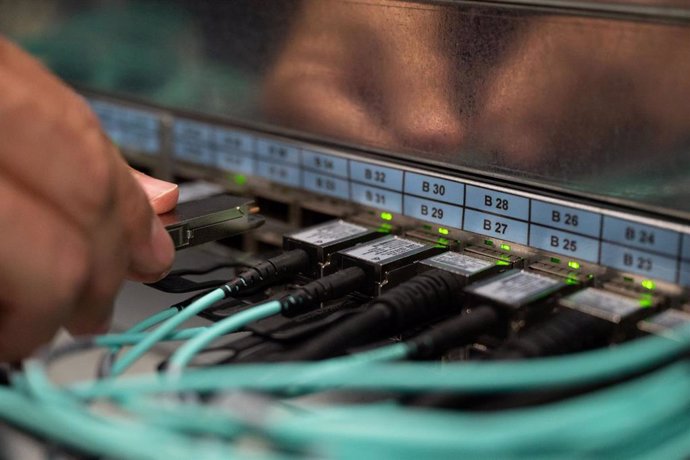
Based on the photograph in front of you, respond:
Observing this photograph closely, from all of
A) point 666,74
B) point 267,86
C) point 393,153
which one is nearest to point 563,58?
point 666,74

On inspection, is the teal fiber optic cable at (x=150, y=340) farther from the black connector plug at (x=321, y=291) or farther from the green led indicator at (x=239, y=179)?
the green led indicator at (x=239, y=179)

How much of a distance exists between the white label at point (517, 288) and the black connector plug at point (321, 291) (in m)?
0.11

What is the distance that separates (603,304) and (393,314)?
145mm

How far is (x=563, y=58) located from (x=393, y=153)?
193 mm

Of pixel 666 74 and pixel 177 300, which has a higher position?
pixel 666 74

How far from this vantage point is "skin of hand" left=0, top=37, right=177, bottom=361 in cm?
49

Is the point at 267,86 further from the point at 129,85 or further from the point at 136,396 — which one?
the point at 136,396

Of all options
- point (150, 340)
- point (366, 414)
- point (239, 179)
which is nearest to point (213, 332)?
point (150, 340)

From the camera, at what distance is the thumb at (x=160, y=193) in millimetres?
733

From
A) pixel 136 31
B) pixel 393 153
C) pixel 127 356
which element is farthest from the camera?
pixel 136 31

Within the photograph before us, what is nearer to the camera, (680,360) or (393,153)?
(680,360)

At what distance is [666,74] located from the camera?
57 cm

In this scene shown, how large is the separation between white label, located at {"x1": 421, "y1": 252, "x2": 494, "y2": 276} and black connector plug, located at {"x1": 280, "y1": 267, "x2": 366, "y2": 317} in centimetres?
6

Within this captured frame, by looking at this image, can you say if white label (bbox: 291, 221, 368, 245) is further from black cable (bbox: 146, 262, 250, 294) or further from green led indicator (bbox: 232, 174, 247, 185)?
green led indicator (bbox: 232, 174, 247, 185)
